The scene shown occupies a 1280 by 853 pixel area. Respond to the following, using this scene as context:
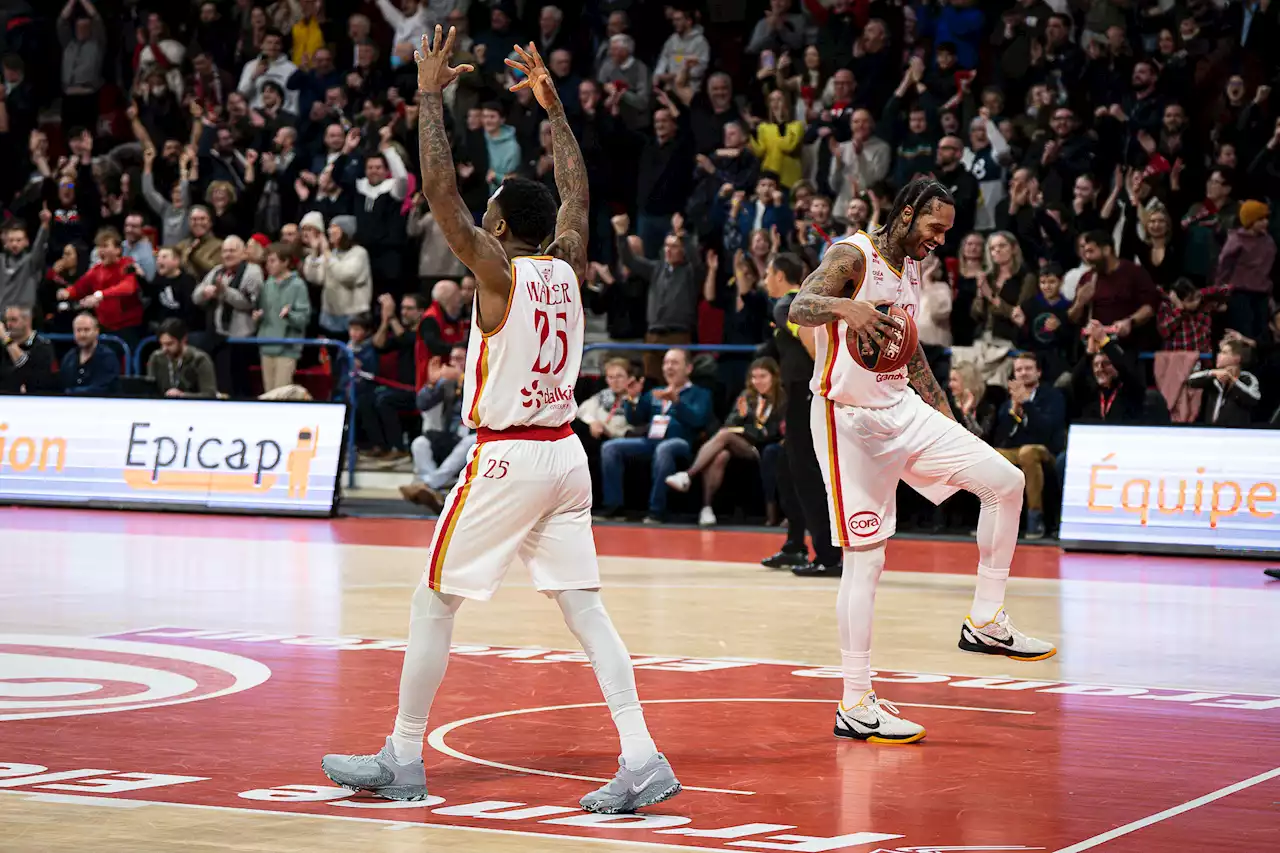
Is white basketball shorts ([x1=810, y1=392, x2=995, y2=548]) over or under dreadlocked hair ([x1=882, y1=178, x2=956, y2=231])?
under

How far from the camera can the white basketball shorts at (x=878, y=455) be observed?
8.05m

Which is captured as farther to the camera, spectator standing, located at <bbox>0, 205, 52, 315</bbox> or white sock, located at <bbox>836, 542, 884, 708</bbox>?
spectator standing, located at <bbox>0, 205, 52, 315</bbox>

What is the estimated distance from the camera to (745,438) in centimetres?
1836

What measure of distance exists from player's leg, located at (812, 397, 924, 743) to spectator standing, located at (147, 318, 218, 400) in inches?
515

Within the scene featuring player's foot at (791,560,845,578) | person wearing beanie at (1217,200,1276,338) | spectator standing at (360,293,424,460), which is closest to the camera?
player's foot at (791,560,845,578)

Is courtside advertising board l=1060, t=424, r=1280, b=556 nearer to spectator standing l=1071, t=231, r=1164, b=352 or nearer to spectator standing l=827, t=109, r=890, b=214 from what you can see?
spectator standing l=1071, t=231, r=1164, b=352

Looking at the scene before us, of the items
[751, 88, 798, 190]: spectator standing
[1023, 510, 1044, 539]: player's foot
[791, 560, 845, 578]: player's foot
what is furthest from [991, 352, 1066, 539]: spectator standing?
[751, 88, 798, 190]: spectator standing

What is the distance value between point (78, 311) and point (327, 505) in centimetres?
574

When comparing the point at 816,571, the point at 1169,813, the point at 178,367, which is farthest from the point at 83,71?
the point at 1169,813

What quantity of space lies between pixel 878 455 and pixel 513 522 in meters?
2.33

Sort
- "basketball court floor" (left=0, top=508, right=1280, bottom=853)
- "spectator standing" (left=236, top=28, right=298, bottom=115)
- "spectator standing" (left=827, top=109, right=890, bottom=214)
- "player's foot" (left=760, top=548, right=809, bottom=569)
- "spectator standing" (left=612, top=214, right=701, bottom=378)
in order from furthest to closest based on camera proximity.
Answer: "spectator standing" (left=236, top=28, right=298, bottom=115) → "spectator standing" (left=827, top=109, right=890, bottom=214) → "spectator standing" (left=612, top=214, right=701, bottom=378) → "player's foot" (left=760, top=548, right=809, bottom=569) → "basketball court floor" (left=0, top=508, right=1280, bottom=853)

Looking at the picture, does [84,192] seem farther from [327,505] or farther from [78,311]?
[327,505]

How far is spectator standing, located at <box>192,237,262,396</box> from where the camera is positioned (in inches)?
846

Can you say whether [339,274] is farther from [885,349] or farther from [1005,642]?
[885,349]
